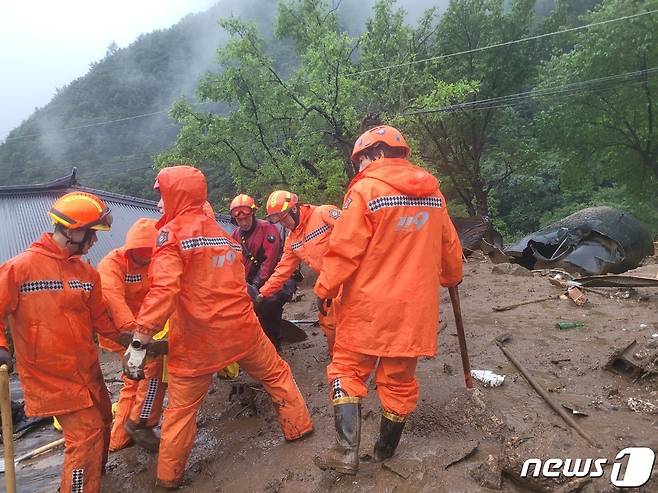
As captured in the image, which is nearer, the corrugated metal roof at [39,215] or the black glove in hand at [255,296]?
the black glove in hand at [255,296]

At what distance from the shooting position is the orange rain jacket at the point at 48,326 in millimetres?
2793

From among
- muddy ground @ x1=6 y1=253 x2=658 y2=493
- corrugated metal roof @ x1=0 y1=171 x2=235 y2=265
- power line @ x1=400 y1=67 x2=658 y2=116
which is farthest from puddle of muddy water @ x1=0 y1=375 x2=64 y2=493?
power line @ x1=400 y1=67 x2=658 y2=116

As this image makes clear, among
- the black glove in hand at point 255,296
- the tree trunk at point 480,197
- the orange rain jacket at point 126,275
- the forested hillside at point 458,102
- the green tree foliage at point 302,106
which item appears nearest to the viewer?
the orange rain jacket at point 126,275

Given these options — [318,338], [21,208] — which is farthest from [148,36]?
[318,338]

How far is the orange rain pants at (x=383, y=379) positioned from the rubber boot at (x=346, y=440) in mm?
71

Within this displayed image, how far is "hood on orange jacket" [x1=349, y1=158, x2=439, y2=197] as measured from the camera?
9.18 feet

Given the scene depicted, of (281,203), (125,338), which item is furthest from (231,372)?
(281,203)

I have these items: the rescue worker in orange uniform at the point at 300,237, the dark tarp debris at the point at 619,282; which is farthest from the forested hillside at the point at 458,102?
the rescue worker in orange uniform at the point at 300,237

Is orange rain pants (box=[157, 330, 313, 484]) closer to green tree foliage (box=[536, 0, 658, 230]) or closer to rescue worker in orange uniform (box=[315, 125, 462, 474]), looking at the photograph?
rescue worker in orange uniform (box=[315, 125, 462, 474])

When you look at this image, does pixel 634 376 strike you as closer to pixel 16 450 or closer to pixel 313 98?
pixel 16 450

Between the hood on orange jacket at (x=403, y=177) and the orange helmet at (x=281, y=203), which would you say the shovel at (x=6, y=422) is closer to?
the hood on orange jacket at (x=403, y=177)

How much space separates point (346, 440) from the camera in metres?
2.79

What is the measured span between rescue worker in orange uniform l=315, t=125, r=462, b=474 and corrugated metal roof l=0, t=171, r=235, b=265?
10201 millimetres

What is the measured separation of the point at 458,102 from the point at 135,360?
18.3 meters
